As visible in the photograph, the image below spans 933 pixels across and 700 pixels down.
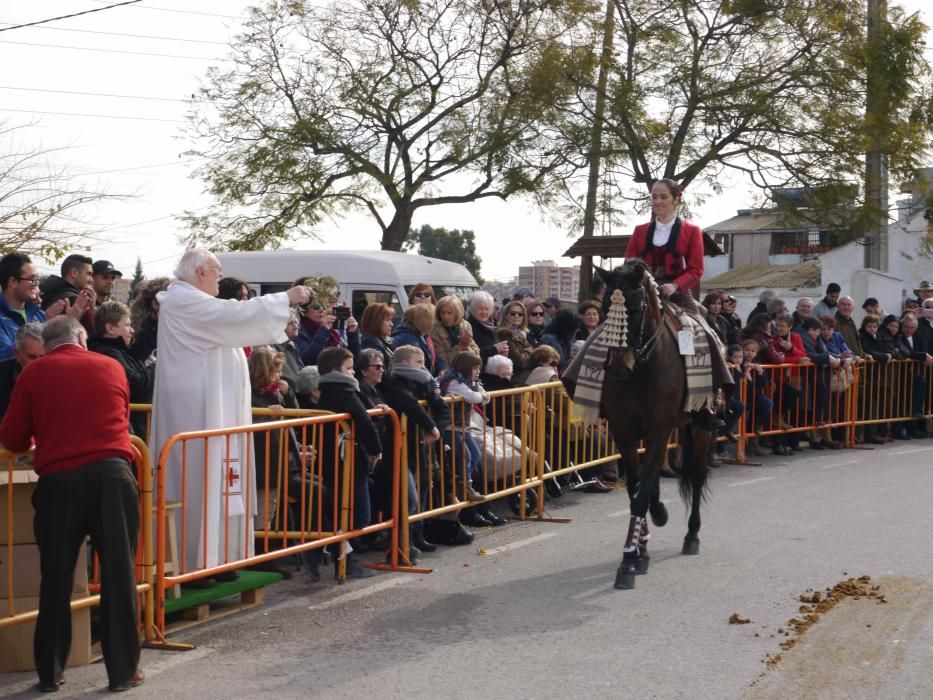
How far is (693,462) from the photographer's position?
10.2 metres

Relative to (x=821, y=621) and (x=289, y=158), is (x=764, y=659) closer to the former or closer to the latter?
(x=821, y=621)

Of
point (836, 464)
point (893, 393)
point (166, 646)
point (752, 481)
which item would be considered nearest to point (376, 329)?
point (166, 646)

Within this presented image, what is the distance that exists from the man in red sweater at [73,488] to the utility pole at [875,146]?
71.7 feet

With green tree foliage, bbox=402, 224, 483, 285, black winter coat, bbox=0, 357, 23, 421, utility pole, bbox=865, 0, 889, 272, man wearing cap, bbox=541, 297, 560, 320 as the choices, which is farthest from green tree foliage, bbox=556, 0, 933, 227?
green tree foliage, bbox=402, 224, 483, 285

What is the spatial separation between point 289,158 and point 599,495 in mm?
19078

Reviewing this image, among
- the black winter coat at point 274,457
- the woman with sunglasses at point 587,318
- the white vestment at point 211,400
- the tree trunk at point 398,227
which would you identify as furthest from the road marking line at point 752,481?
the tree trunk at point 398,227

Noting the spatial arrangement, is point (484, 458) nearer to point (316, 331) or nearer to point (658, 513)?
point (658, 513)

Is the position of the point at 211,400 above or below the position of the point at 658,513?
above

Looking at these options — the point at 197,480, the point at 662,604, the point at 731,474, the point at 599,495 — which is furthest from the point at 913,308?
the point at 197,480

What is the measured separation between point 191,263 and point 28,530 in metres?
2.19

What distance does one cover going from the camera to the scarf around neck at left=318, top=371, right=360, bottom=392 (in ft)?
28.5

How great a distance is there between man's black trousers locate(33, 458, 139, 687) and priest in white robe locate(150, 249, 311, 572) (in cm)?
131

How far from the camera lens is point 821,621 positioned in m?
7.33

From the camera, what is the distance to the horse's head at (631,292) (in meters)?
8.59
